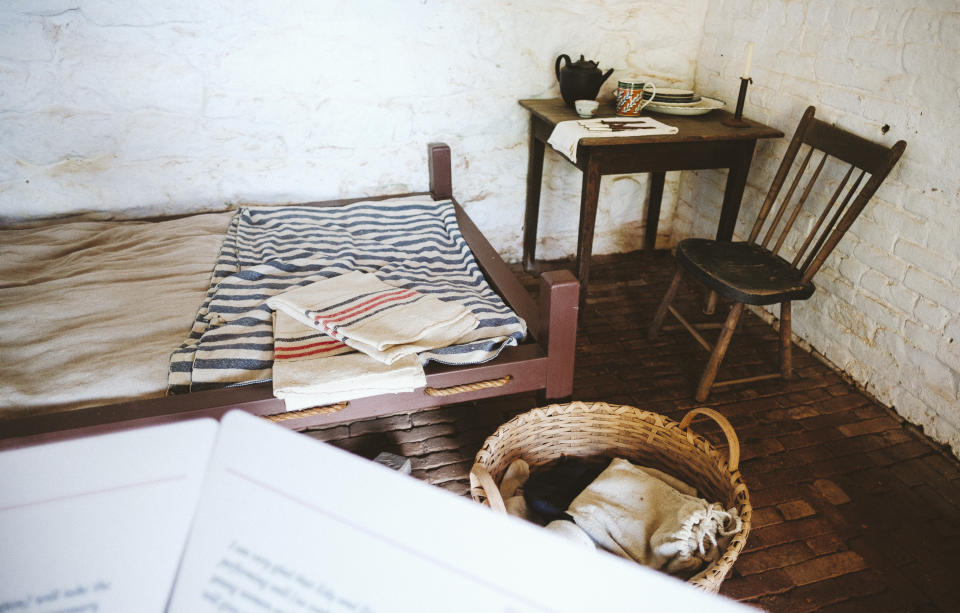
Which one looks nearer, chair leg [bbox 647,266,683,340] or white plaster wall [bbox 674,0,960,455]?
white plaster wall [bbox 674,0,960,455]

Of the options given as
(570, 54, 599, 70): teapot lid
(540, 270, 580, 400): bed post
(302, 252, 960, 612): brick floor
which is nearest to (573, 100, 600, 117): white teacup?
(570, 54, 599, 70): teapot lid

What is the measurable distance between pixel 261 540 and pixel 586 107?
7.56 ft

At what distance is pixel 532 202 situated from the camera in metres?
2.90

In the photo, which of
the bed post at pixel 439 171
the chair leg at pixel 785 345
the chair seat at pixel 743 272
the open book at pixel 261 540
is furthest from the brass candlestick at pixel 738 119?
the open book at pixel 261 540

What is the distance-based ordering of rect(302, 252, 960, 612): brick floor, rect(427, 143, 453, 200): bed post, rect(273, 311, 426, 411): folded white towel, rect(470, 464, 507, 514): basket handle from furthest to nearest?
rect(427, 143, 453, 200): bed post, rect(302, 252, 960, 612): brick floor, rect(273, 311, 426, 411): folded white towel, rect(470, 464, 507, 514): basket handle

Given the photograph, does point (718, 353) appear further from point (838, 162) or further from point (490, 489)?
point (490, 489)

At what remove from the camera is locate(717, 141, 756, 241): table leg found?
240 centimetres

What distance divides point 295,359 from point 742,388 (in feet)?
5.44

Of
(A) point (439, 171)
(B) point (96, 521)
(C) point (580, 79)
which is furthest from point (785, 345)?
(B) point (96, 521)

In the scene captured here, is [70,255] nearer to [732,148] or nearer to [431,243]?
[431,243]

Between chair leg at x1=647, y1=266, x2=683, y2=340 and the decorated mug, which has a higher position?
the decorated mug

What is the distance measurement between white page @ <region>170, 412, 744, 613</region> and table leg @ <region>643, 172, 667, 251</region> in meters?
2.85

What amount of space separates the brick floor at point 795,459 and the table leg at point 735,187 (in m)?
0.43

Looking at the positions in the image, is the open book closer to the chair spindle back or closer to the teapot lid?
the chair spindle back
